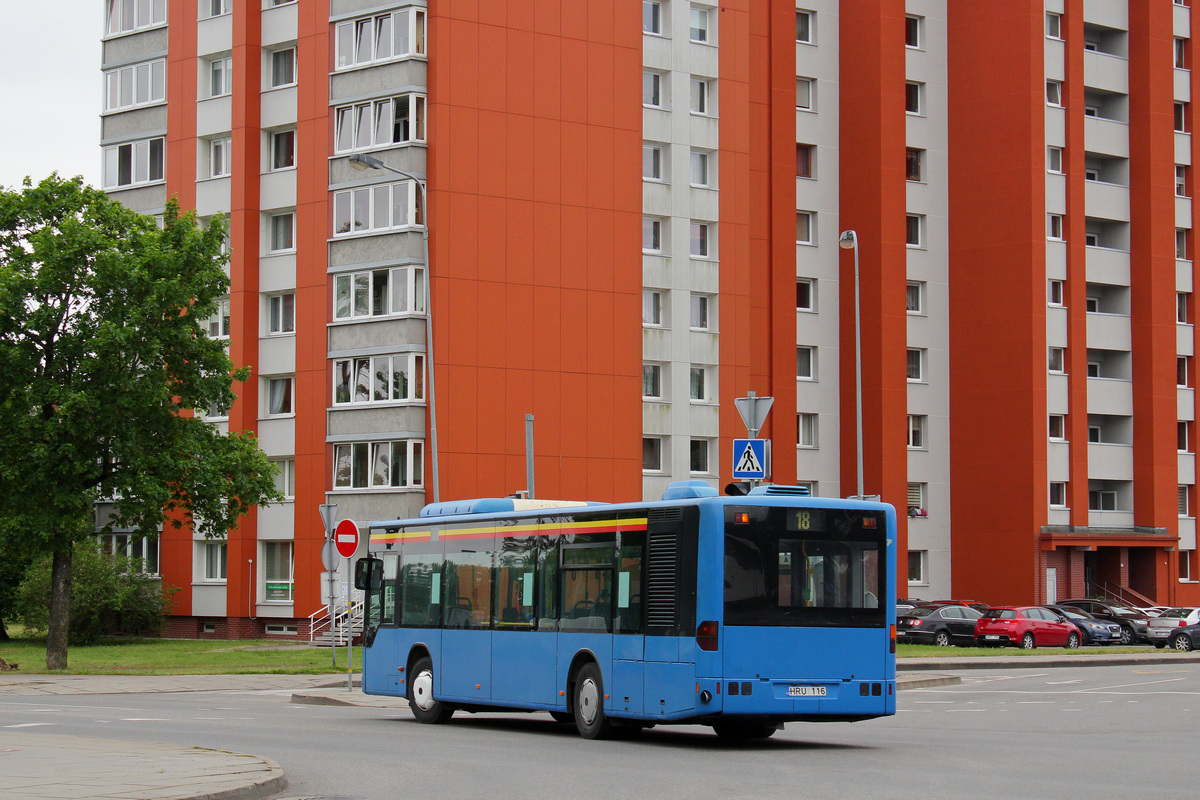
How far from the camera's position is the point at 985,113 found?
60.5 meters

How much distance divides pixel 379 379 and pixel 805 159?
67.0ft

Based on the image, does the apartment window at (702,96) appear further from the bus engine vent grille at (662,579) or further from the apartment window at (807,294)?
the bus engine vent grille at (662,579)

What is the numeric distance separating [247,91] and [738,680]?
135 ft

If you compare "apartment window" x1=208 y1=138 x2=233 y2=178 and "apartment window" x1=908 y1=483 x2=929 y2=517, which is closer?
"apartment window" x1=208 y1=138 x2=233 y2=178

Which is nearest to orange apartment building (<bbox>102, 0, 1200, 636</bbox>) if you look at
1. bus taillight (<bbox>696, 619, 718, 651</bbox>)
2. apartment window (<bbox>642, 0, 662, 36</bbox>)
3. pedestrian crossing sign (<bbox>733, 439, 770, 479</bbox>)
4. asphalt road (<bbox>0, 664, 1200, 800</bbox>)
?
apartment window (<bbox>642, 0, 662, 36</bbox>)

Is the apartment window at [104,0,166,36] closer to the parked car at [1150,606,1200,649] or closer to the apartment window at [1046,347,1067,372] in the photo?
the apartment window at [1046,347,1067,372]

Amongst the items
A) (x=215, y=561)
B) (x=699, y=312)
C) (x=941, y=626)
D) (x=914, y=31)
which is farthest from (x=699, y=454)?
(x=914, y=31)

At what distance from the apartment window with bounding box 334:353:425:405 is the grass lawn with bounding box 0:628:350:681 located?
7.99m

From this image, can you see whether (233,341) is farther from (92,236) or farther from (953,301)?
(953,301)

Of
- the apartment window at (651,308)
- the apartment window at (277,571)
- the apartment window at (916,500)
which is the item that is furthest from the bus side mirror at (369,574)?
the apartment window at (916,500)

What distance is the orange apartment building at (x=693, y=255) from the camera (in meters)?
49.7

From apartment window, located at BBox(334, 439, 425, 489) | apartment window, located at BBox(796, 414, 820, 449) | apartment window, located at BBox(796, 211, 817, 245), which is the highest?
apartment window, located at BBox(796, 211, 817, 245)

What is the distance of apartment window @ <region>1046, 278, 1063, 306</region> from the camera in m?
60.2

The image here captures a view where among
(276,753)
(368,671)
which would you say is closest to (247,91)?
(368,671)
